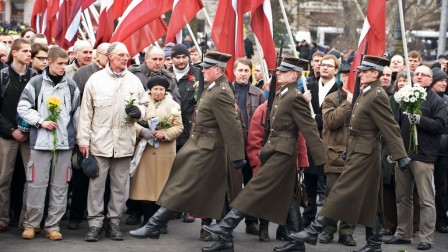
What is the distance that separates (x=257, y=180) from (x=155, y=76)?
2009mm

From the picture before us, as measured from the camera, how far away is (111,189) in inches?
448

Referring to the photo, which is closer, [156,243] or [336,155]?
[156,243]

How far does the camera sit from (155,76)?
39.0ft

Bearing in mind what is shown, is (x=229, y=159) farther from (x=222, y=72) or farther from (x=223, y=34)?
(x=223, y=34)

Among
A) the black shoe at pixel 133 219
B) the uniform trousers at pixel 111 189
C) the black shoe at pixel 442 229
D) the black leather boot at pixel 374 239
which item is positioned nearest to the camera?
the black leather boot at pixel 374 239

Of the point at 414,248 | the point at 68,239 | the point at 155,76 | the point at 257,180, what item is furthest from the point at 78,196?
the point at 414,248

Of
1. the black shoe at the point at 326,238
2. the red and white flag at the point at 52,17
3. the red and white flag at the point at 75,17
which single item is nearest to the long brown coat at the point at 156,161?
the black shoe at the point at 326,238

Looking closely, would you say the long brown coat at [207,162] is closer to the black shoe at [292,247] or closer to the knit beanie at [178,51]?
the black shoe at [292,247]

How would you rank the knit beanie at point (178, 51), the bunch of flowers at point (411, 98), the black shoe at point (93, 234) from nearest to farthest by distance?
the black shoe at point (93, 234) → the bunch of flowers at point (411, 98) → the knit beanie at point (178, 51)

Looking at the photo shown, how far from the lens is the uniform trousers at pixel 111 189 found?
11.2 meters

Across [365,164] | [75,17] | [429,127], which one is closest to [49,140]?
[365,164]

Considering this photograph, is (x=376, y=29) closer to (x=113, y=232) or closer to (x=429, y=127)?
(x=429, y=127)

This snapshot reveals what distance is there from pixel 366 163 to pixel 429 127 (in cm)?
164

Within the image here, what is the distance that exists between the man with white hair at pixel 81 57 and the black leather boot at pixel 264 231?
301 cm
